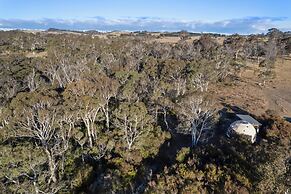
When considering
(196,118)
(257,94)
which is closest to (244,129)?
(196,118)

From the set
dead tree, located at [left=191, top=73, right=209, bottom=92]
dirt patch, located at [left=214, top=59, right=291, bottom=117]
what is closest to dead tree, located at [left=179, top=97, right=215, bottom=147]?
dirt patch, located at [left=214, top=59, right=291, bottom=117]

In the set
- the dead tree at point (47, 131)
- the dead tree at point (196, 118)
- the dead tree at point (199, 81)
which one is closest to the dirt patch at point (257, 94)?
the dead tree at point (199, 81)

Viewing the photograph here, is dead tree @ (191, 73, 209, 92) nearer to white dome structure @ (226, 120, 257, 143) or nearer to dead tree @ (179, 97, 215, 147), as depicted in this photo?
dead tree @ (179, 97, 215, 147)

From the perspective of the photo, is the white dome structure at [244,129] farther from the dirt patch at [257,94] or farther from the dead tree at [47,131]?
the dead tree at [47,131]

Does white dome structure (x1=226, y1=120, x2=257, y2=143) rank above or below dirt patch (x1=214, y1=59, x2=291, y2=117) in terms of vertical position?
above

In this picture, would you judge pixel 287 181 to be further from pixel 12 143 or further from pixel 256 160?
pixel 12 143

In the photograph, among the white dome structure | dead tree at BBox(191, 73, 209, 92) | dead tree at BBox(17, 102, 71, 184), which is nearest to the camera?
dead tree at BBox(17, 102, 71, 184)

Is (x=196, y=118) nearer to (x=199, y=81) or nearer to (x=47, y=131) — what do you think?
(x=47, y=131)

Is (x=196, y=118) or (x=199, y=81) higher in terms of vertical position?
(x=196, y=118)

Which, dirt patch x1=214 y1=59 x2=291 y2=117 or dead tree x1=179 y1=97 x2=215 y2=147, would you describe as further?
dirt patch x1=214 y1=59 x2=291 y2=117

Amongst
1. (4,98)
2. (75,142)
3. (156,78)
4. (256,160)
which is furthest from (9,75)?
(256,160)

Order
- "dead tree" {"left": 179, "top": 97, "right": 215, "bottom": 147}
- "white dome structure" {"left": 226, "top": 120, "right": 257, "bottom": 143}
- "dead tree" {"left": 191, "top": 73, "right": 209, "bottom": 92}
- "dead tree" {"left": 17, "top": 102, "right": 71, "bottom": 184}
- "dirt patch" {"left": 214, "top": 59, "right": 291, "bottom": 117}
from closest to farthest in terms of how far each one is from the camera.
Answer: "dead tree" {"left": 17, "top": 102, "right": 71, "bottom": 184}
"dead tree" {"left": 179, "top": 97, "right": 215, "bottom": 147}
"white dome structure" {"left": 226, "top": 120, "right": 257, "bottom": 143}
"dirt patch" {"left": 214, "top": 59, "right": 291, "bottom": 117}
"dead tree" {"left": 191, "top": 73, "right": 209, "bottom": 92}
